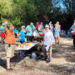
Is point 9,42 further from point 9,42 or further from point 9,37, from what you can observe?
point 9,37

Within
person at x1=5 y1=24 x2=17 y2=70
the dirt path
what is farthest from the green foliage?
person at x1=5 y1=24 x2=17 y2=70

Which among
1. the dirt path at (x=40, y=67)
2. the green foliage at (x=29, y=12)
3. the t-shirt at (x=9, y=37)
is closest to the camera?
the dirt path at (x=40, y=67)

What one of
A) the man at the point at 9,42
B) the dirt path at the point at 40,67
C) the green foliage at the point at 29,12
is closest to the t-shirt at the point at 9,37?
the man at the point at 9,42

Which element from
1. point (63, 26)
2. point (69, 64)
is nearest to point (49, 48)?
point (69, 64)

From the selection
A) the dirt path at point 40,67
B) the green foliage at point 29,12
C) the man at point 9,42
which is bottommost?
the dirt path at point 40,67

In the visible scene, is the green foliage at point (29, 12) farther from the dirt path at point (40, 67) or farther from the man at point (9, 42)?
the man at point (9, 42)

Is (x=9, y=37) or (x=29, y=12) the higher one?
(x=29, y=12)

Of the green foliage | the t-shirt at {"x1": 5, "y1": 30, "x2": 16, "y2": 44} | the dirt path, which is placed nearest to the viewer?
the dirt path

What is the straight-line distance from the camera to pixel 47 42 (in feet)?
27.8

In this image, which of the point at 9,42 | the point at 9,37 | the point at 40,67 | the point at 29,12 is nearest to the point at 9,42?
the point at 9,42

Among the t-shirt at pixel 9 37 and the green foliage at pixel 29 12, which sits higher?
the green foliage at pixel 29 12

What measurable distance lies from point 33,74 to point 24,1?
19174mm

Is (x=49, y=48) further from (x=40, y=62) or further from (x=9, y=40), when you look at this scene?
(x=9, y=40)

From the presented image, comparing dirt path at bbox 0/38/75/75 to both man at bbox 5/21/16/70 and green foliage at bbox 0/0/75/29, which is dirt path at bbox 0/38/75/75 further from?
green foliage at bbox 0/0/75/29
